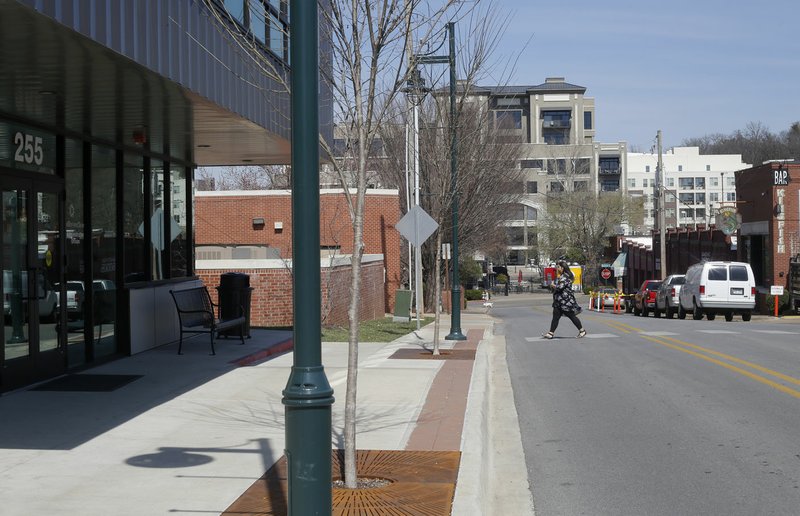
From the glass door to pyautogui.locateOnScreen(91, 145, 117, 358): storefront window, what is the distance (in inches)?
48.3

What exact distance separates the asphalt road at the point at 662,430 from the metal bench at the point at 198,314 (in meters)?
4.83

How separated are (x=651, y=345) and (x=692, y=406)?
8.57 meters

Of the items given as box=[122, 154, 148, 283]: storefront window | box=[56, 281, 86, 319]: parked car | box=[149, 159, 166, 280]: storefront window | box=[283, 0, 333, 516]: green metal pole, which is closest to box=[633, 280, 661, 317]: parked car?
box=[149, 159, 166, 280]: storefront window

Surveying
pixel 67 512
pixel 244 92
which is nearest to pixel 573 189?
pixel 244 92

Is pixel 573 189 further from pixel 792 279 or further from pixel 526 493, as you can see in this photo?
pixel 526 493

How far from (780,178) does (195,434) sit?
40964 millimetres

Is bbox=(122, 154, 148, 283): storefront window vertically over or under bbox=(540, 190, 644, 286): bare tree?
under

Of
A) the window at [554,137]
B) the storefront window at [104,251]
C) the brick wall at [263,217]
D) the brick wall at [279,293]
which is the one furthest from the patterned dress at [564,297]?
the window at [554,137]

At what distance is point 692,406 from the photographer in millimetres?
11203

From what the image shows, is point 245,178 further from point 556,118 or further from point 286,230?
point 556,118

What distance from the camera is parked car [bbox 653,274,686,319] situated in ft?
125

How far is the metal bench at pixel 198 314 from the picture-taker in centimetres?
1498

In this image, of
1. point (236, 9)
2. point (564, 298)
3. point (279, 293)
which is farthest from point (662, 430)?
point (279, 293)

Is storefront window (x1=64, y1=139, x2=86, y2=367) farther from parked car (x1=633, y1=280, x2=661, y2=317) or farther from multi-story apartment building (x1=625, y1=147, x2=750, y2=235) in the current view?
multi-story apartment building (x1=625, y1=147, x2=750, y2=235)
